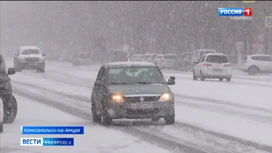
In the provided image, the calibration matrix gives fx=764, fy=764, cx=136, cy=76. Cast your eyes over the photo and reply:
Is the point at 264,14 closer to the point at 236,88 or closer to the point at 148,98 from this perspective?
the point at 236,88

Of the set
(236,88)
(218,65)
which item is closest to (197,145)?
(236,88)

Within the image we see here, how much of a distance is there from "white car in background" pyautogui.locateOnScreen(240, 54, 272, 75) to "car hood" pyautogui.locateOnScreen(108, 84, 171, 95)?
34127 mm

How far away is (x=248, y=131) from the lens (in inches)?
581

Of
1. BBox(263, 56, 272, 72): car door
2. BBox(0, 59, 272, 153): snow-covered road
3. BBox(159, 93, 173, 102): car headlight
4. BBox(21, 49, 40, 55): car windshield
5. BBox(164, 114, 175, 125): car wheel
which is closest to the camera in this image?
BBox(0, 59, 272, 153): snow-covered road

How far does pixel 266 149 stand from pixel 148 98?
4694 mm

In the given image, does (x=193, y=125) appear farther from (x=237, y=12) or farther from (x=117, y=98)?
(x=237, y=12)

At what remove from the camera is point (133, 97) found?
52.3 feet

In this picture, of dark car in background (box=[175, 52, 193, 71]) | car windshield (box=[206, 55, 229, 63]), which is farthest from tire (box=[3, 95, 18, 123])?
dark car in background (box=[175, 52, 193, 71])

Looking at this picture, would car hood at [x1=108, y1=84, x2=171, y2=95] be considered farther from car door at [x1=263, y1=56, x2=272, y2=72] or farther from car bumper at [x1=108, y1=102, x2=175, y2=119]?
car door at [x1=263, y1=56, x2=272, y2=72]

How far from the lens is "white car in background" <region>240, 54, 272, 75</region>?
164ft

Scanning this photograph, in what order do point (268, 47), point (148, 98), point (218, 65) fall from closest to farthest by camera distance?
point (148, 98) < point (218, 65) < point (268, 47)

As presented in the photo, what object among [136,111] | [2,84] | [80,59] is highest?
[2,84]

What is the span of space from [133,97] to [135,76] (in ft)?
4.23

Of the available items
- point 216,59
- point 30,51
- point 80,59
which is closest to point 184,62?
point 30,51
